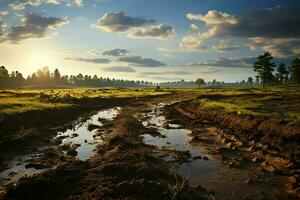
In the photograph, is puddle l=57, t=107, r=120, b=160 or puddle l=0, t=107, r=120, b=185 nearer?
puddle l=0, t=107, r=120, b=185

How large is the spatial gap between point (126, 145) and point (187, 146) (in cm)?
530

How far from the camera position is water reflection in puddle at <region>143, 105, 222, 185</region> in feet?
56.1

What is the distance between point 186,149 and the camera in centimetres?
2345

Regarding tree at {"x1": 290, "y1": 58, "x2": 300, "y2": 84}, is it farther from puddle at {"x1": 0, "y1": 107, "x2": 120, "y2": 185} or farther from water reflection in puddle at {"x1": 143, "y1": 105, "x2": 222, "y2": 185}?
puddle at {"x1": 0, "y1": 107, "x2": 120, "y2": 185}

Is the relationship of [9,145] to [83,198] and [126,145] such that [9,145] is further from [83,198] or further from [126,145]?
[83,198]

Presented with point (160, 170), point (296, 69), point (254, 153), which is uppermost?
point (296, 69)

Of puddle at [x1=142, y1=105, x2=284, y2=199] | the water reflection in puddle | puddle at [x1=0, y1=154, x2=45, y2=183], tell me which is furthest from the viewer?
the water reflection in puddle

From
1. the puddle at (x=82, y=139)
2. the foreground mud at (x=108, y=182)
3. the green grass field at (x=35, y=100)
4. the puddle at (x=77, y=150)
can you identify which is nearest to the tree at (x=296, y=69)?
the green grass field at (x=35, y=100)

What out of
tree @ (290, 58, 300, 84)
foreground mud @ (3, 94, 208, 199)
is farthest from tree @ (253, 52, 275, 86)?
foreground mud @ (3, 94, 208, 199)

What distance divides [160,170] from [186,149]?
761cm

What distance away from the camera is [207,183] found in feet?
51.4

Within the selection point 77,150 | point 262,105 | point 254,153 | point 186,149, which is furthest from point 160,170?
point 262,105

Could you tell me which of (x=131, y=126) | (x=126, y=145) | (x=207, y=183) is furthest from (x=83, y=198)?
(x=131, y=126)

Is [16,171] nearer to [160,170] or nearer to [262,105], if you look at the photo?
[160,170]
